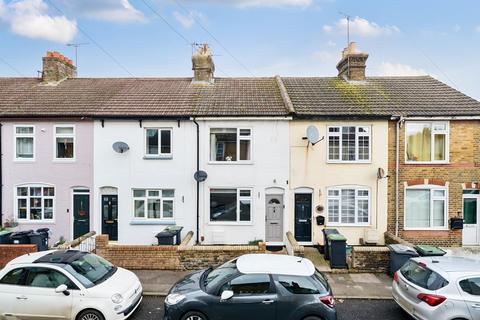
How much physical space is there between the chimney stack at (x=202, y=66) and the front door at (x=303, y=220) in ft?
24.0

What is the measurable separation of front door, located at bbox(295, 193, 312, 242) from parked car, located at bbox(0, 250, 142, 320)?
290 inches

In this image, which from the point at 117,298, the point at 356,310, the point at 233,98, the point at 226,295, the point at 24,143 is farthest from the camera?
the point at 233,98

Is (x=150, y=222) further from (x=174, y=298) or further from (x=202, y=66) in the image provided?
(x=202, y=66)

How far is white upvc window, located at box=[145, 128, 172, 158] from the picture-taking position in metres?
A: 12.9

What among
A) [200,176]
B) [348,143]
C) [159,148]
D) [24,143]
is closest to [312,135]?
[348,143]

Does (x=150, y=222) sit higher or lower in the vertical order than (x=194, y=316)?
higher

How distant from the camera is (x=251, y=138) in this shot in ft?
41.7

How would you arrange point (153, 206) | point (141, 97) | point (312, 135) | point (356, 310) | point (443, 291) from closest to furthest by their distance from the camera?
1. point (443, 291)
2. point (356, 310)
3. point (312, 135)
4. point (153, 206)
5. point (141, 97)

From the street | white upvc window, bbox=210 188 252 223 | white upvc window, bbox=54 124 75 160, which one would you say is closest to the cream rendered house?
white upvc window, bbox=210 188 252 223

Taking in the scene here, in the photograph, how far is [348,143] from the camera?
12812mm

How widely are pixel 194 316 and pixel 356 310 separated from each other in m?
3.88

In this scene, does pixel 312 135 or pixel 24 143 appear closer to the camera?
pixel 312 135

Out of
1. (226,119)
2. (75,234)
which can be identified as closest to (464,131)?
(226,119)

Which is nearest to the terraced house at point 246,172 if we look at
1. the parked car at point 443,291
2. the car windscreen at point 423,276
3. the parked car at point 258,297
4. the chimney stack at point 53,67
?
the chimney stack at point 53,67
